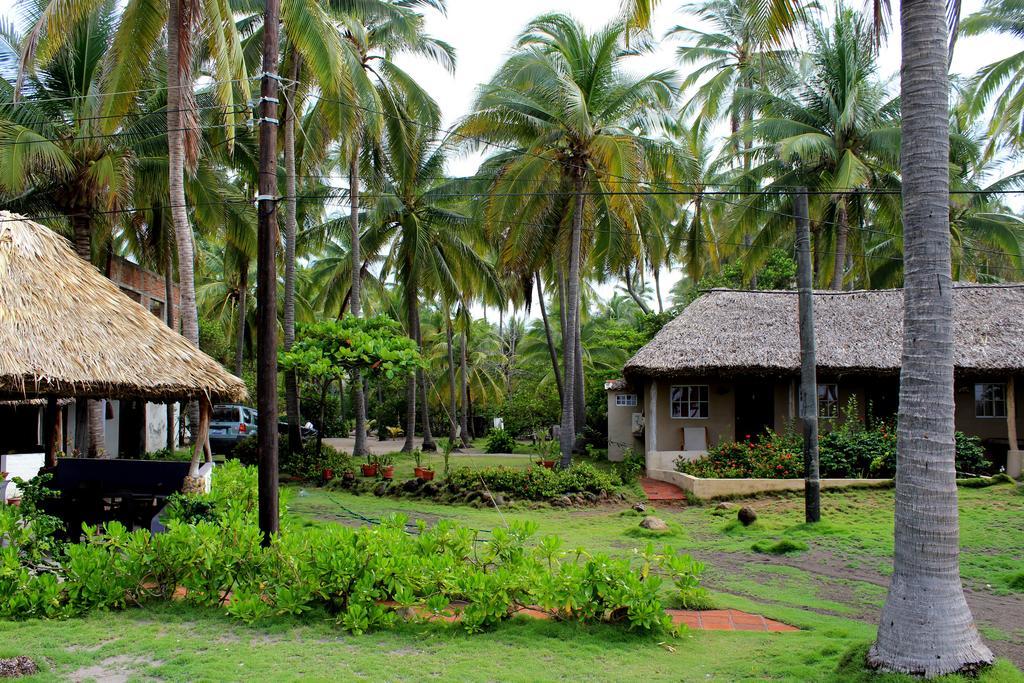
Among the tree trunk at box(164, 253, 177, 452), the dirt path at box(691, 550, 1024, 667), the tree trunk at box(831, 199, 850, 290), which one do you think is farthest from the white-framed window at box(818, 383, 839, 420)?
the tree trunk at box(164, 253, 177, 452)

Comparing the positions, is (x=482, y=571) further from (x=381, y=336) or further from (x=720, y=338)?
(x=720, y=338)

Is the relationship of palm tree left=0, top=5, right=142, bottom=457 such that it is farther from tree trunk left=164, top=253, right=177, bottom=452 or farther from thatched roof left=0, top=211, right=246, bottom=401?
thatched roof left=0, top=211, right=246, bottom=401

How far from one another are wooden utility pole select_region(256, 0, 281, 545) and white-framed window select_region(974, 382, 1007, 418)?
58.9ft

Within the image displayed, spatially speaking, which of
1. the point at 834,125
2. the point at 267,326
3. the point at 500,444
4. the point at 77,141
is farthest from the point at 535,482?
the point at 834,125

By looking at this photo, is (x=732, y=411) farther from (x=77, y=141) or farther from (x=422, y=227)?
(x=77, y=141)

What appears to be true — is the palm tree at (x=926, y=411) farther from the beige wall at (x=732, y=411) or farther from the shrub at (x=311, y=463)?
the shrub at (x=311, y=463)

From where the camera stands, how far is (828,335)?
1919 centimetres

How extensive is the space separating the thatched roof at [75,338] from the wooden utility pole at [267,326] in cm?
206

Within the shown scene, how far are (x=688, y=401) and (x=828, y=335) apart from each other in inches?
143

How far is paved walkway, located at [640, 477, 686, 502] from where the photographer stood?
54.1 feet

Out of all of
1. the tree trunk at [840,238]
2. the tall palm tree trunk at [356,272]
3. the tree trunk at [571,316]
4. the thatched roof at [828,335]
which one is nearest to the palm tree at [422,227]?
the tall palm tree trunk at [356,272]

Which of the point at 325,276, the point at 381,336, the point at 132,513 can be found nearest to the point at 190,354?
the point at 132,513

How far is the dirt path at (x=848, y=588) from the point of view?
23.6 feet

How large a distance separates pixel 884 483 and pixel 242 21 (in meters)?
17.9
